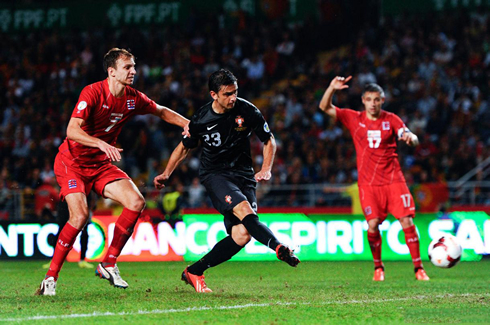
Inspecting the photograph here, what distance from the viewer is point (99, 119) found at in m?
7.61

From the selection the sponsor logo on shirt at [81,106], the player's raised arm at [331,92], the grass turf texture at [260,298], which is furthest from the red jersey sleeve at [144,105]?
the player's raised arm at [331,92]

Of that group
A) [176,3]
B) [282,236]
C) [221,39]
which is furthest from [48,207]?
Result: [176,3]

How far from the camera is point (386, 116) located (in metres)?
9.90

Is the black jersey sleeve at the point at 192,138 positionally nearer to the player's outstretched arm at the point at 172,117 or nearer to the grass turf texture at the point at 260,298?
the player's outstretched arm at the point at 172,117

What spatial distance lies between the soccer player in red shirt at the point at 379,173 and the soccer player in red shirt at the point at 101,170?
3002 millimetres

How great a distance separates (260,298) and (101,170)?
2.03 metres

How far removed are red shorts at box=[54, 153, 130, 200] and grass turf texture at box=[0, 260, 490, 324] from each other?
1.02 metres

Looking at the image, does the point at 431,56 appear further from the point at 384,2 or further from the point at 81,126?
the point at 81,126

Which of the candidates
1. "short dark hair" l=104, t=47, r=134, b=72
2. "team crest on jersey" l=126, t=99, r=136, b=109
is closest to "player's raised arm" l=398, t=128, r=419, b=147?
"team crest on jersey" l=126, t=99, r=136, b=109

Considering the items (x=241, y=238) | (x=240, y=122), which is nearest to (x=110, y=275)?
(x=241, y=238)

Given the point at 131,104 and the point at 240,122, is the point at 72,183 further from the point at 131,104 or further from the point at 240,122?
the point at 240,122

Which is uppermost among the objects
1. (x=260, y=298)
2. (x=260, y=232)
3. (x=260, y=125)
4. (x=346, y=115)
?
(x=346, y=115)

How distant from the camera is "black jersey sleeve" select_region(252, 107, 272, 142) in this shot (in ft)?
25.2

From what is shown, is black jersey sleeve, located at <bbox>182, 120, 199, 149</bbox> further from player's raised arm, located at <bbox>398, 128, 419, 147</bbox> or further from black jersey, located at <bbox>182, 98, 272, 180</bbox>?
player's raised arm, located at <bbox>398, 128, 419, 147</bbox>
